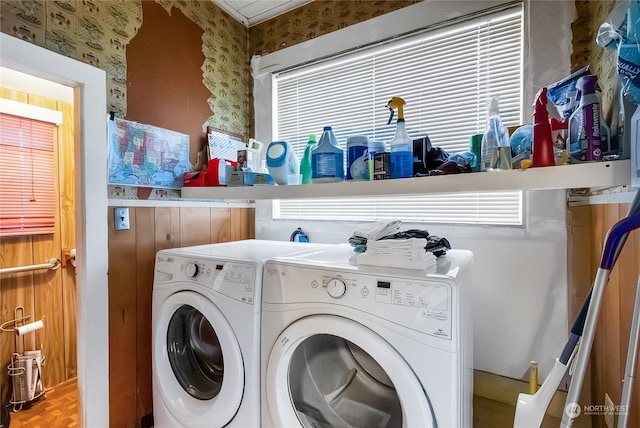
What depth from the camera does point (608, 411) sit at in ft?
3.41

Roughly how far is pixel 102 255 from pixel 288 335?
1005mm

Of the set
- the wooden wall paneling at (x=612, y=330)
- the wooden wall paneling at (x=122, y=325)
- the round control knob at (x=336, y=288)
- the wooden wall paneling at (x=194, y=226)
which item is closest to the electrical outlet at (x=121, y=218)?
the wooden wall paneling at (x=122, y=325)

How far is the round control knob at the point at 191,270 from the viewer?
4.46 feet

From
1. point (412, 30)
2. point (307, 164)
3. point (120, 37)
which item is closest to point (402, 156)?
point (307, 164)

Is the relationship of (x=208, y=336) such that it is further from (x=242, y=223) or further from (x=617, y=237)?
(x=617, y=237)

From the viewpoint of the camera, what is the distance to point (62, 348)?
92.1 inches

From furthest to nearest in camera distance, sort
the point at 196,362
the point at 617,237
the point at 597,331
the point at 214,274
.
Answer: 1. the point at 196,362
2. the point at 214,274
3. the point at 597,331
4. the point at 617,237

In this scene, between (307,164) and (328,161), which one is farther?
(307,164)

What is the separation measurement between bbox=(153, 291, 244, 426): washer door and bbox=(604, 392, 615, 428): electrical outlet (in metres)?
1.23

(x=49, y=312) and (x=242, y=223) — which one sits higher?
(x=242, y=223)

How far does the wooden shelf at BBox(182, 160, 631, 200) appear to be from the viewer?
86 centimetres

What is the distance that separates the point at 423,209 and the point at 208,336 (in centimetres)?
126

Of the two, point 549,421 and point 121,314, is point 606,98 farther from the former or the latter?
point 121,314

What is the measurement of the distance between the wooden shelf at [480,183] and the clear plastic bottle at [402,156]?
1.7 inches
